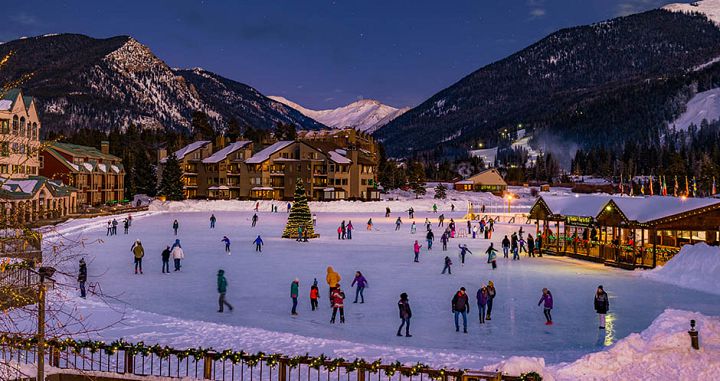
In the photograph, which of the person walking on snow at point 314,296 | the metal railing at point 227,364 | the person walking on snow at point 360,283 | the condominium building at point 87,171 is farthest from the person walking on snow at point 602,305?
Result: the condominium building at point 87,171

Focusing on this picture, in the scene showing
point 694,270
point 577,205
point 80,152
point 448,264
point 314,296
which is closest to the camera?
point 314,296

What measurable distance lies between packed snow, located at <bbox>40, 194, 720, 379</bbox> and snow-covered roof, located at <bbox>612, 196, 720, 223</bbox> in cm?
337

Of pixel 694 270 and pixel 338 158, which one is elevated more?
pixel 338 158

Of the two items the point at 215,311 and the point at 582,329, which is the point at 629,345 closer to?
the point at 582,329

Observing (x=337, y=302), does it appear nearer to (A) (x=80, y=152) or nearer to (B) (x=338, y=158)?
(A) (x=80, y=152)

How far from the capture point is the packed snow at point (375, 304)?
43.4 feet

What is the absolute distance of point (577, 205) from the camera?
3441 cm

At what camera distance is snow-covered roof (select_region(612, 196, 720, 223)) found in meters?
27.0

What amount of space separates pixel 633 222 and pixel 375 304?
16291 millimetres

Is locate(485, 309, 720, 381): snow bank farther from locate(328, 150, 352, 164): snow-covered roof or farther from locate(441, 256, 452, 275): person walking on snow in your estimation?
locate(328, 150, 352, 164): snow-covered roof

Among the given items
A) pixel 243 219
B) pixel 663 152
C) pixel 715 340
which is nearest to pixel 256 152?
pixel 243 219

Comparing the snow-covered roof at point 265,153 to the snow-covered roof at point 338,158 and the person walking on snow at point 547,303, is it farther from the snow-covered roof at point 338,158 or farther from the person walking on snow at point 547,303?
the person walking on snow at point 547,303

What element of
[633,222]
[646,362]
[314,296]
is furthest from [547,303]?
[633,222]

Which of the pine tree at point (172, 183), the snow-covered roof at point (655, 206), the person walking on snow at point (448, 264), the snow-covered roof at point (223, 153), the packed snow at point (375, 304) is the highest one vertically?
the snow-covered roof at point (223, 153)
